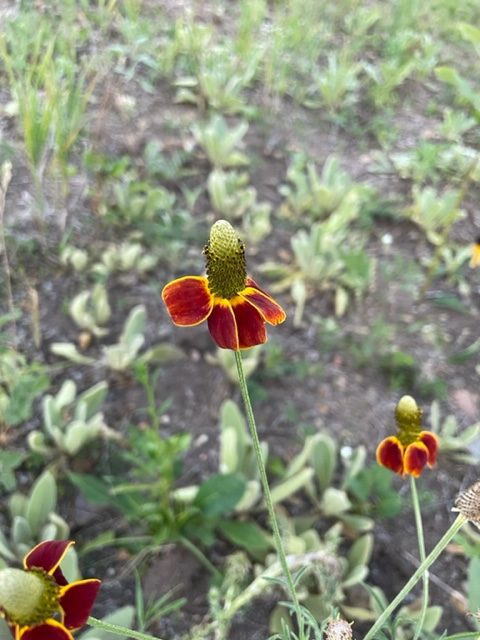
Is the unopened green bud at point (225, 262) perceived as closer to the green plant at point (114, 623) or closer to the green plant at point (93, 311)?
the green plant at point (114, 623)

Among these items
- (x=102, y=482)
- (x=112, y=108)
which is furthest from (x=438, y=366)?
(x=112, y=108)

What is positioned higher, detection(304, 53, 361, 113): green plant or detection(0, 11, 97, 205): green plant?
detection(0, 11, 97, 205): green plant

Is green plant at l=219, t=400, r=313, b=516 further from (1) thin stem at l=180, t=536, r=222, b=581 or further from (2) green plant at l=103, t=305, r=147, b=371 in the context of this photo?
(2) green plant at l=103, t=305, r=147, b=371

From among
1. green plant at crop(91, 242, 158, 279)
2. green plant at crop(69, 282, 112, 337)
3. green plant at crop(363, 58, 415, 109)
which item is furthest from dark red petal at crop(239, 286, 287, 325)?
green plant at crop(363, 58, 415, 109)

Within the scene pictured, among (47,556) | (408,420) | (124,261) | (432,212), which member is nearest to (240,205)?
(124,261)

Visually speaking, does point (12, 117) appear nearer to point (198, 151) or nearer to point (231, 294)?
point (198, 151)

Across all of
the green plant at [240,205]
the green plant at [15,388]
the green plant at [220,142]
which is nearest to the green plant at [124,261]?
the green plant at [240,205]
